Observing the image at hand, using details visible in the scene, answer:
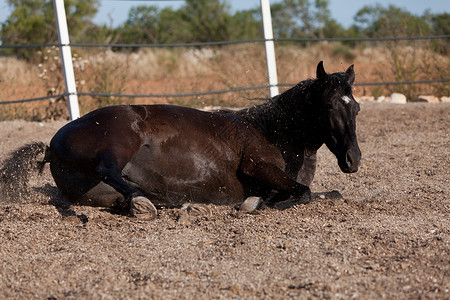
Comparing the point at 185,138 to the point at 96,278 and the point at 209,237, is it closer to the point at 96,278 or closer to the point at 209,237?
the point at 209,237

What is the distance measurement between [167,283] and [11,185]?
221 centimetres

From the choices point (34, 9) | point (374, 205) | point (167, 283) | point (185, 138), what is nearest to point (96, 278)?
point (167, 283)

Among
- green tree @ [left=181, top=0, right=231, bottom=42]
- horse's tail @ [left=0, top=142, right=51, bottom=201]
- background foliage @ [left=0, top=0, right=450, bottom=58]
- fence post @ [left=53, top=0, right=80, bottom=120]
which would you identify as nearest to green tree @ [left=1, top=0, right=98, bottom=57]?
background foliage @ [left=0, top=0, right=450, bottom=58]

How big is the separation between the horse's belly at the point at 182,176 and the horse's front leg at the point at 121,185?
19cm

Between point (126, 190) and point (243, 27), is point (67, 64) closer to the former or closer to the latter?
point (126, 190)

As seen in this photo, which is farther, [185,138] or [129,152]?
[185,138]

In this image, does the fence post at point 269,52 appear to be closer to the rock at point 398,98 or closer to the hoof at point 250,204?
the rock at point 398,98

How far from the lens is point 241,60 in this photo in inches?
416

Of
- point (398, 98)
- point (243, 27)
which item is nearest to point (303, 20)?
point (243, 27)

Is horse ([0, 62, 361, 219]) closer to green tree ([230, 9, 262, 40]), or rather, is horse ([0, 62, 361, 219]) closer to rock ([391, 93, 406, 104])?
rock ([391, 93, 406, 104])

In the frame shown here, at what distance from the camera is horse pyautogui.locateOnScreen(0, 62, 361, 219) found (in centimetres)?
392

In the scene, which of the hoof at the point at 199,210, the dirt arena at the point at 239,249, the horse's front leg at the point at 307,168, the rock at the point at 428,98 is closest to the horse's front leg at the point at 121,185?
the dirt arena at the point at 239,249

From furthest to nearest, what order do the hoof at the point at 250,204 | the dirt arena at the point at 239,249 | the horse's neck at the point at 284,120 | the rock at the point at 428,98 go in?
the rock at the point at 428,98
the horse's neck at the point at 284,120
the hoof at the point at 250,204
the dirt arena at the point at 239,249

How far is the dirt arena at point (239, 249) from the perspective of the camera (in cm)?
258
